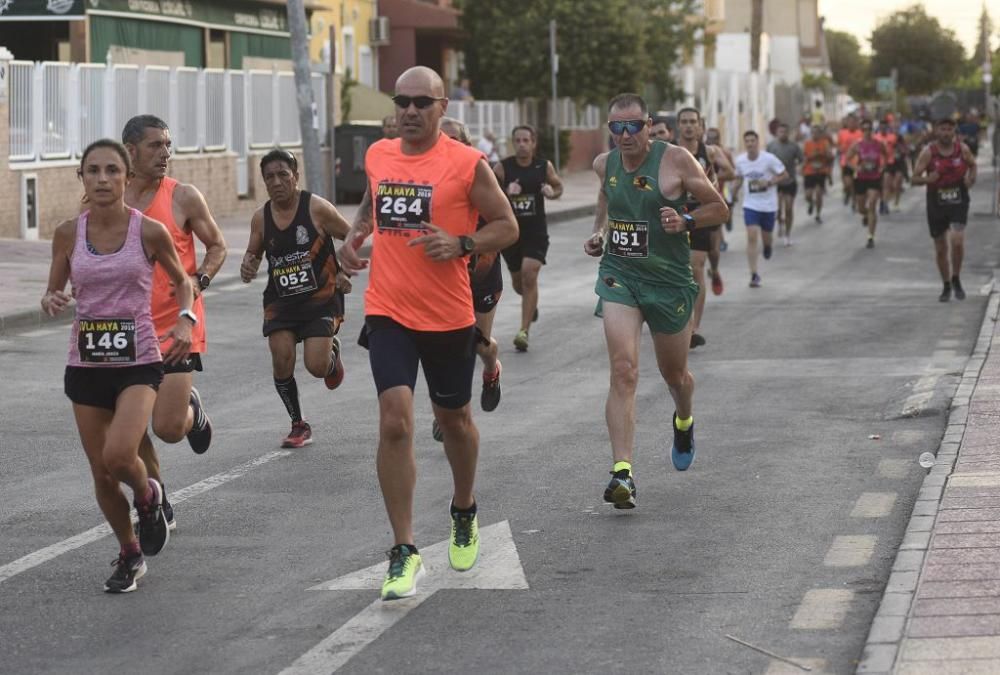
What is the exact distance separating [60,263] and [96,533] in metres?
1.48

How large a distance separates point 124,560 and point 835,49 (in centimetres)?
16936

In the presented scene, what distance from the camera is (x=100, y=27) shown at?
3353 cm

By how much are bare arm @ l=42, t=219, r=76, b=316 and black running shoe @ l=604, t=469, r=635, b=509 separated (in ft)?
8.31

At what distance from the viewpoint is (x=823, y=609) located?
267 inches

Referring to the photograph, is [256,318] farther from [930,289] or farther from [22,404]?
[930,289]

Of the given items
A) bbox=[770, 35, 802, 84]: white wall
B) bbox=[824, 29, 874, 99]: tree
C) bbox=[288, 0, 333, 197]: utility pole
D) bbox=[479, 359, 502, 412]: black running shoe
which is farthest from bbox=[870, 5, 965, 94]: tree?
bbox=[479, 359, 502, 412]: black running shoe

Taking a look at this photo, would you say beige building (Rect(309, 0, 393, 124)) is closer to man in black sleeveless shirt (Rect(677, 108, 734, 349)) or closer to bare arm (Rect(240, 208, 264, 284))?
man in black sleeveless shirt (Rect(677, 108, 734, 349))

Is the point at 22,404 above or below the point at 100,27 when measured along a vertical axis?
below

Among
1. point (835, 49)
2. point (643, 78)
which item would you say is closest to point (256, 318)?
point (643, 78)

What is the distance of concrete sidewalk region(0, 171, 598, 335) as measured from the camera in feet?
57.1

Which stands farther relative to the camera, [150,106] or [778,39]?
[778,39]

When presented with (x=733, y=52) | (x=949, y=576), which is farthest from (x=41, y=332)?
(x=733, y=52)

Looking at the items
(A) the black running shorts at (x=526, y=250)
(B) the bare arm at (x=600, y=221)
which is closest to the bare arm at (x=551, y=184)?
(A) the black running shorts at (x=526, y=250)

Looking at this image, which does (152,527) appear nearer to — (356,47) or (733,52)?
(356,47)
